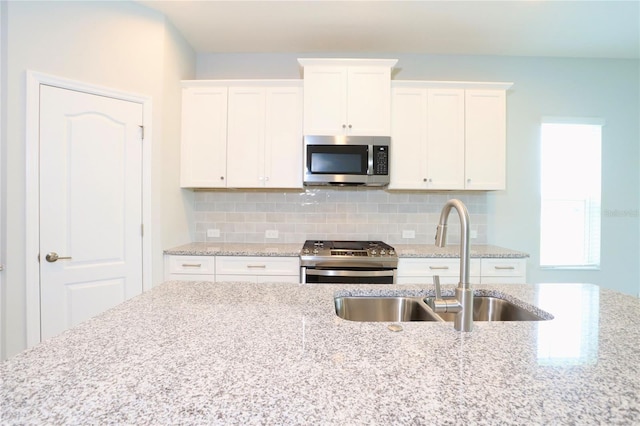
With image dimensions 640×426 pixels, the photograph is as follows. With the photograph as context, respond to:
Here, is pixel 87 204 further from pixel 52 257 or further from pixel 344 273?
pixel 344 273

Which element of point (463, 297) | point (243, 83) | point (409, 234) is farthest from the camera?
point (409, 234)

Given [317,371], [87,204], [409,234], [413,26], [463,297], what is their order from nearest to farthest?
1. [317,371]
2. [463,297]
3. [87,204]
4. [413,26]
5. [409,234]

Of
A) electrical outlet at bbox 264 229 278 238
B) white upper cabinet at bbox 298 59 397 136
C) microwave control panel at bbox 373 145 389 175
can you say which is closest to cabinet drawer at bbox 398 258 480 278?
microwave control panel at bbox 373 145 389 175

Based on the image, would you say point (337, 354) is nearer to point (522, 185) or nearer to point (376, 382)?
point (376, 382)

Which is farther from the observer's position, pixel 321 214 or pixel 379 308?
pixel 321 214

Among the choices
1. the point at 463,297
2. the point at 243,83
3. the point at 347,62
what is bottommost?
the point at 463,297

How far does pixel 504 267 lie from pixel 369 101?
6.06ft

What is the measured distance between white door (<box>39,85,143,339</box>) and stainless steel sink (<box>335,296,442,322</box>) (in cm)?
185

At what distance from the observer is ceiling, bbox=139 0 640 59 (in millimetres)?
2311

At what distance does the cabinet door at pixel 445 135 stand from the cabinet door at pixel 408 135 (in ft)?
0.19

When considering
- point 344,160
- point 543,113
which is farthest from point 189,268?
point 543,113

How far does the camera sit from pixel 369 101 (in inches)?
104

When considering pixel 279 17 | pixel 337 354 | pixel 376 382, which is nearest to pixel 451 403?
pixel 376 382

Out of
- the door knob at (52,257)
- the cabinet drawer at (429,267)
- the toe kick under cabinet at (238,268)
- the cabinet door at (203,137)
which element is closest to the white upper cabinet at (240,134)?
the cabinet door at (203,137)
